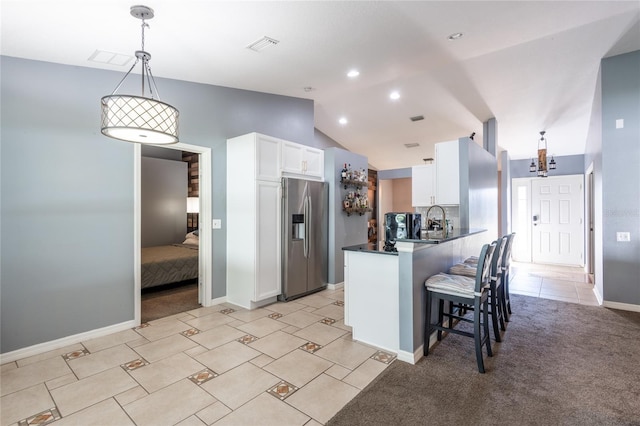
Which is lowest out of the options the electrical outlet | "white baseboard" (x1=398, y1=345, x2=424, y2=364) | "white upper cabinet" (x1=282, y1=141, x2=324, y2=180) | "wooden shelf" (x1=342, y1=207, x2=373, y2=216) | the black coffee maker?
"white baseboard" (x1=398, y1=345, x2=424, y2=364)

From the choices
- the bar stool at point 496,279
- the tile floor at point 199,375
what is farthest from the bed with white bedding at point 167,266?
the bar stool at point 496,279

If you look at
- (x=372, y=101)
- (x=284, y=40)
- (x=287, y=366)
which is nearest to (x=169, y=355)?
(x=287, y=366)

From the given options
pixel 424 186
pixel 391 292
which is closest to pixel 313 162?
pixel 424 186

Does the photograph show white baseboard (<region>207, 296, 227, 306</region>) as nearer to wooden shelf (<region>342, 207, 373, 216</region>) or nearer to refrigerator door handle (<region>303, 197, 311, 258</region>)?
refrigerator door handle (<region>303, 197, 311, 258</region>)

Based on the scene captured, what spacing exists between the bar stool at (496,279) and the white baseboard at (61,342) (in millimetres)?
3540

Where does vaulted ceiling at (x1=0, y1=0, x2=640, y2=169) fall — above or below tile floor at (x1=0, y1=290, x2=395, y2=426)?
above

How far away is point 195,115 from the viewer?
379cm

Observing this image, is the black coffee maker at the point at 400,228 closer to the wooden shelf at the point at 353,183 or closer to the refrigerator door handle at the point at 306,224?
the refrigerator door handle at the point at 306,224

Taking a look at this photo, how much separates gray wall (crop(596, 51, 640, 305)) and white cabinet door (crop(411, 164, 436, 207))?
2.12 metres

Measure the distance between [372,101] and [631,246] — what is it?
4.25m

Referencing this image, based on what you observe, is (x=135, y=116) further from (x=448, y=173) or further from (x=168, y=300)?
(x=448, y=173)

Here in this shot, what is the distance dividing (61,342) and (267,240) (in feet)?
7.36

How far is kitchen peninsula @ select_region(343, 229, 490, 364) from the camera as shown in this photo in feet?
8.26

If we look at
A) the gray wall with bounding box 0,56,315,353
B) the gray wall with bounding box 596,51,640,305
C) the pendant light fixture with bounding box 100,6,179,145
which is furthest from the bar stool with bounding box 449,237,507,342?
the gray wall with bounding box 0,56,315,353
